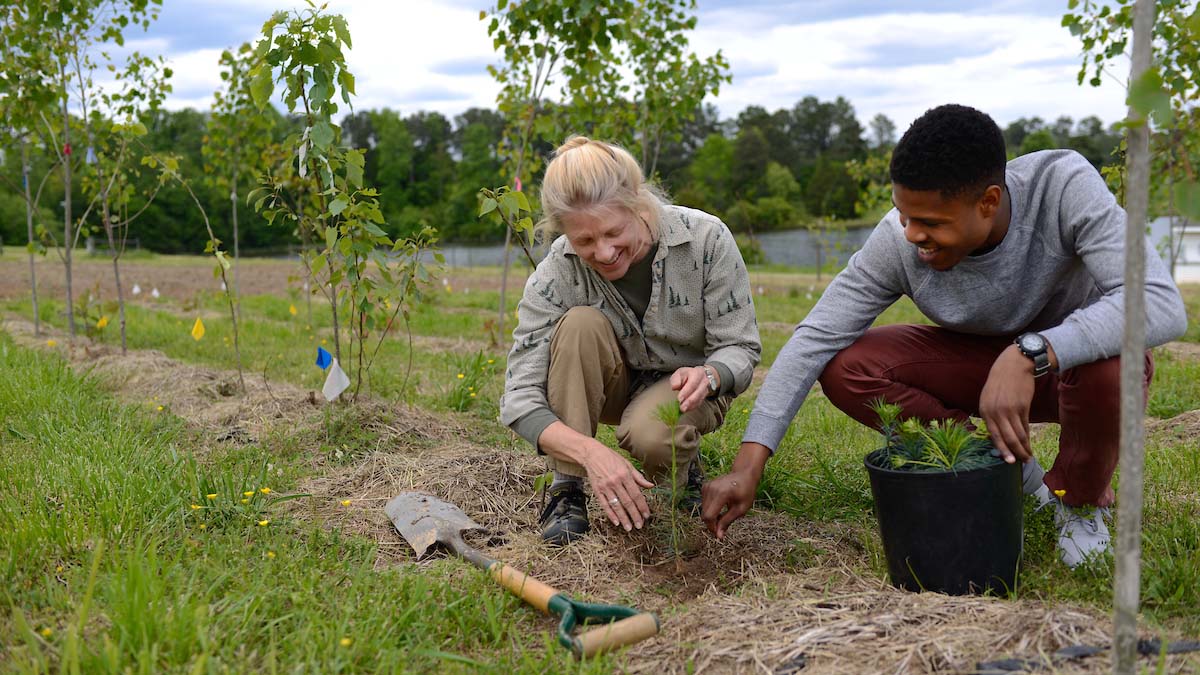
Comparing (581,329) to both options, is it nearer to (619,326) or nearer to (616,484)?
(619,326)

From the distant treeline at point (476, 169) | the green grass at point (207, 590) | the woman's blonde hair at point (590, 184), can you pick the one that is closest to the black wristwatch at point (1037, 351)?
the woman's blonde hair at point (590, 184)

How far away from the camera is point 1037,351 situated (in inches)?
82.4

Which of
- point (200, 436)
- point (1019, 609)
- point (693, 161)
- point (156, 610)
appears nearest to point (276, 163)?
point (200, 436)

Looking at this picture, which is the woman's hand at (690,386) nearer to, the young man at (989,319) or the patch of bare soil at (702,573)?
the young man at (989,319)

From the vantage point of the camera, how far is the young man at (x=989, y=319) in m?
2.11

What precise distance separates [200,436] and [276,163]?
6.02 m

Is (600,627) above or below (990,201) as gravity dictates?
below

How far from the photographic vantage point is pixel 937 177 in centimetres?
212

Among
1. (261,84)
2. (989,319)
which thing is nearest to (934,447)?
(989,319)

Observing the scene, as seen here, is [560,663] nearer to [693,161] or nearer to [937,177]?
[937,177]

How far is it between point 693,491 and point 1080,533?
3.56 feet

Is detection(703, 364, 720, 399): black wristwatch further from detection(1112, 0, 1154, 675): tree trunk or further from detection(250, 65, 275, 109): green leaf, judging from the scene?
detection(250, 65, 275, 109): green leaf

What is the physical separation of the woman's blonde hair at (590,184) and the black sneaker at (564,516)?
0.77m

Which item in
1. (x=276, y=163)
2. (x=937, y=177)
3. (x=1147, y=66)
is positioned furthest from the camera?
(x=276, y=163)
